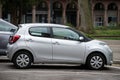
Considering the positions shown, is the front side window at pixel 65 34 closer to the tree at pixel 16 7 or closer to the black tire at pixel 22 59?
the black tire at pixel 22 59

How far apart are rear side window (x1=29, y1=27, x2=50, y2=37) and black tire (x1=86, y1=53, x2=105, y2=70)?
1.76 metres

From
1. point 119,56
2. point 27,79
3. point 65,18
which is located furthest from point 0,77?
point 65,18

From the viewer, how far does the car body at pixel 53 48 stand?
15.2 m

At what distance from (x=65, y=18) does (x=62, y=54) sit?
7899cm

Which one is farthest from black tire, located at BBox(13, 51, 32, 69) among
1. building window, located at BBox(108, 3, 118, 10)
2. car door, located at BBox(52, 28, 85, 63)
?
building window, located at BBox(108, 3, 118, 10)

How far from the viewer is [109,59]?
15.6 m

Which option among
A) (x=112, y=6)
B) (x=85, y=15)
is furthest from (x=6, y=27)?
(x=112, y=6)

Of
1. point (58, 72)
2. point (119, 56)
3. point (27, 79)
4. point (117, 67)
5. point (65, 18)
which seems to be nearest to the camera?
point (27, 79)

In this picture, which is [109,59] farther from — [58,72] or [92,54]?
[58,72]

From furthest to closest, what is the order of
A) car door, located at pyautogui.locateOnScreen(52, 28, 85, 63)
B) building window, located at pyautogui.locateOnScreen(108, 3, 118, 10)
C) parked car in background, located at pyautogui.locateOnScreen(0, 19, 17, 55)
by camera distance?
building window, located at pyautogui.locateOnScreen(108, 3, 118, 10) → parked car in background, located at pyautogui.locateOnScreen(0, 19, 17, 55) → car door, located at pyautogui.locateOnScreen(52, 28, 85, 63)

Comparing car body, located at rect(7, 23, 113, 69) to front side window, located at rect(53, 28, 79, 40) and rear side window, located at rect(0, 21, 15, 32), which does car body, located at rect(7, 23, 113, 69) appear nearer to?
front side window, located at rect(53, 28, 79, 40)

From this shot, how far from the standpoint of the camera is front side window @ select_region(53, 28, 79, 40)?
15.4 metres

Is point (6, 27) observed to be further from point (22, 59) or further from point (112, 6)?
point (112, 6)

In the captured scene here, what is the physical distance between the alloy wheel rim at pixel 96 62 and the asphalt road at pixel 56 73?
270 millimetres
